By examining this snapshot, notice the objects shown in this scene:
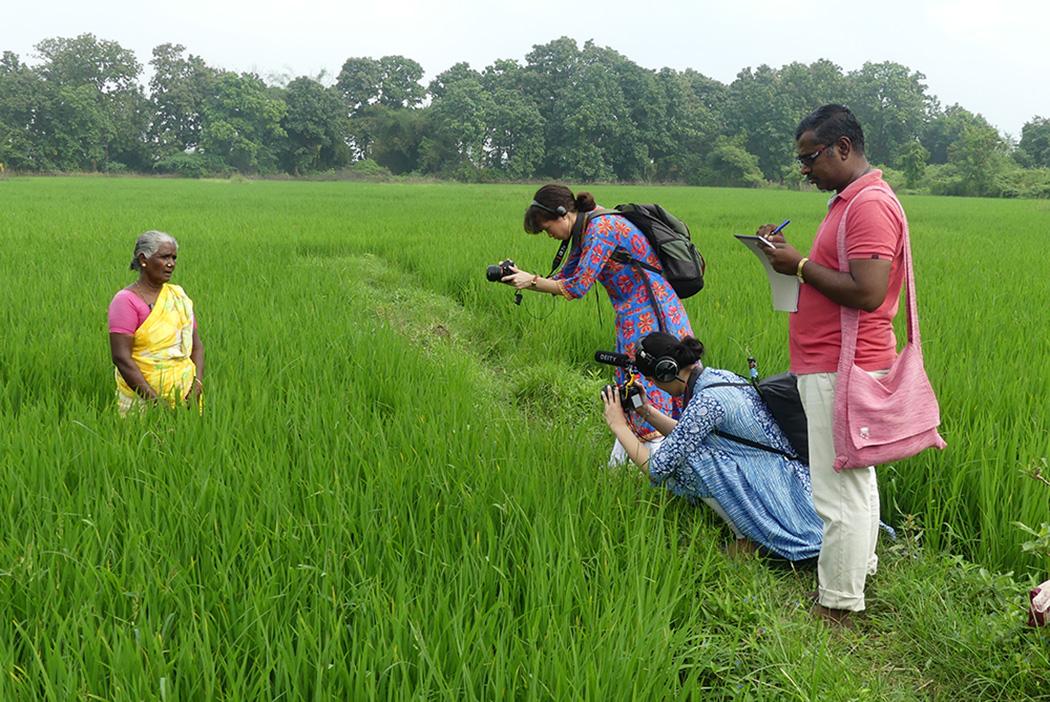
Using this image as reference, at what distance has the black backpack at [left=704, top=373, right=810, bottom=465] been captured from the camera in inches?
85.0

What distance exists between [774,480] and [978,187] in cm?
3869

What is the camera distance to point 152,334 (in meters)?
2.62

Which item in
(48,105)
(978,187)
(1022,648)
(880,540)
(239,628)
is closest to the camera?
(239,628)

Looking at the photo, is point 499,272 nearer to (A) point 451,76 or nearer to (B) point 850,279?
(B) point 850,279

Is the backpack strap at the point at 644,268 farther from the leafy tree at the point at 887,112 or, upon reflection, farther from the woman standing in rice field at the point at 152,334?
the leafy tree at the point at 887,112

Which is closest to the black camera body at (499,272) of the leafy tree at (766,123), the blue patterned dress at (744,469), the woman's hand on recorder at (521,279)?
the woman's hand on recorder at (521,279)

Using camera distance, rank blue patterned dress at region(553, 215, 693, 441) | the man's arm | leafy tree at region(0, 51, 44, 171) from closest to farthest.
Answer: the man's arm < blue patterned dress at region(553, 215, 693, 441) < leafy tree at region(0, 51, 44, 171)

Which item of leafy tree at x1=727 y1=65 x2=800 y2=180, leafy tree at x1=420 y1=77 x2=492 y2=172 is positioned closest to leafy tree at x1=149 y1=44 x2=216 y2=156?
leafy tree at x1=420 y1=77 x2=492 y2=172

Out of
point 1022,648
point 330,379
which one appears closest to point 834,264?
point 1022,648

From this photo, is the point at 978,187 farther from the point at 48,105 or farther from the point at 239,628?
the point at 48,105

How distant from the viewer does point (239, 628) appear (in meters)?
1.42

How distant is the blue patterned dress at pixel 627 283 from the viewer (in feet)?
8.85

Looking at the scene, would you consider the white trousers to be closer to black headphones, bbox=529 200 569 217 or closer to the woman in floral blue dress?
the woman in floral blue dress

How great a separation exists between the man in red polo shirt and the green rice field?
0.21 meters
